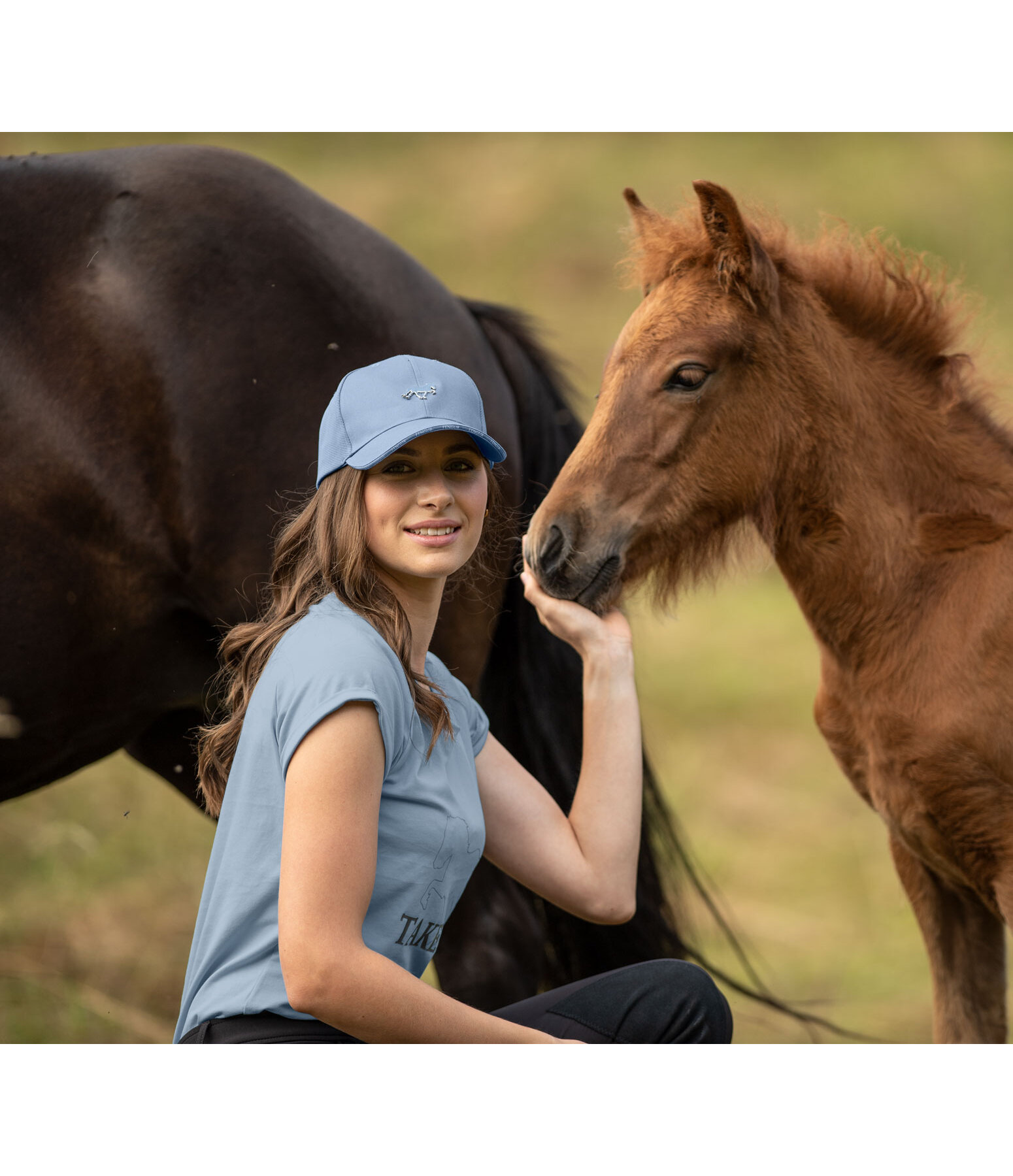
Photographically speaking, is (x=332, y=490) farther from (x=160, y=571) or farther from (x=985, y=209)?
→ (x=985, y=209)

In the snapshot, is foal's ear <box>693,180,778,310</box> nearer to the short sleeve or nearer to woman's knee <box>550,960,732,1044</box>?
the short sleeve

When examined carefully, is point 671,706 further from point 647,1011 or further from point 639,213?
point 647,1011

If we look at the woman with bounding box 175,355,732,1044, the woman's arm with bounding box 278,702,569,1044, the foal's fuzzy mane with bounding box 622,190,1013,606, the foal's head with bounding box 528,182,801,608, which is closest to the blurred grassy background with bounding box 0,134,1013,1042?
the foal's fuzzy mane with bounding box 622,190,1013,606

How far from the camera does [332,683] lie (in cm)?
134

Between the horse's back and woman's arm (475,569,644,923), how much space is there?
749 millimetres

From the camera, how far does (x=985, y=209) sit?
6504mm

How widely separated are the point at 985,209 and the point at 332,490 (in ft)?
20.7

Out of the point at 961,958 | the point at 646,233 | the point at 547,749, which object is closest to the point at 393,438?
the point at 646,233

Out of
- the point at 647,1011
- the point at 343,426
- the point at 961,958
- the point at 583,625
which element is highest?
the point at 343,426

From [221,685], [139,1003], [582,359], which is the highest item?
[221,685]

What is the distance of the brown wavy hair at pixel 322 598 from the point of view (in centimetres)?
150

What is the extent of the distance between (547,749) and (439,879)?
991 mm

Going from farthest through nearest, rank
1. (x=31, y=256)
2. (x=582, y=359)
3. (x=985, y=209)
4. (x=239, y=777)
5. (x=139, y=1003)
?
(x=582, y=359) < (x=985, y=209) < (x=139, y=1003) < (x=31, y=256) < (x=239, y=777)
